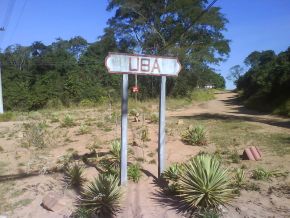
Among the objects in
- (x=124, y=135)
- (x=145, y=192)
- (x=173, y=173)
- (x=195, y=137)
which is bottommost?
(x=145, y=192)

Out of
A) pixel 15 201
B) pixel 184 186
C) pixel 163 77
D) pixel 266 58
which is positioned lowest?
pixel 15 201

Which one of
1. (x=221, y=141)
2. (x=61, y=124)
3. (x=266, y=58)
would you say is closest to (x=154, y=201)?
(x=221, y=141)

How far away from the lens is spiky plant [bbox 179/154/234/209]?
5781 mm

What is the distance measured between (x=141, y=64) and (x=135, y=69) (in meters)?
0.15

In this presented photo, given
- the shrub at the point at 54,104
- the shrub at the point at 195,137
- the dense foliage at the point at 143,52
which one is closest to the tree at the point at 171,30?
the dense foliage at the point at 143,52

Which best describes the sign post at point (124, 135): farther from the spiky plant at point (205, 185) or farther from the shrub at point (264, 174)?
the shrub at point (264, 174)

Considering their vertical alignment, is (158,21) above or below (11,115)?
above

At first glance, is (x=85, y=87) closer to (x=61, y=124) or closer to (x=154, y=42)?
(x=154, y=42)

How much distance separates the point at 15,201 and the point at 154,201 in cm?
267

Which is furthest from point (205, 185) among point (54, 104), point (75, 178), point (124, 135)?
point (54, 104)

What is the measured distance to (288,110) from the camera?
21.4 m

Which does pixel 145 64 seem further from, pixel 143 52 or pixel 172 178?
pixel 143 52

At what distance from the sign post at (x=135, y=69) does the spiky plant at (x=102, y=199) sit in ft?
2.44

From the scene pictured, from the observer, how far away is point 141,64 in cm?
694
